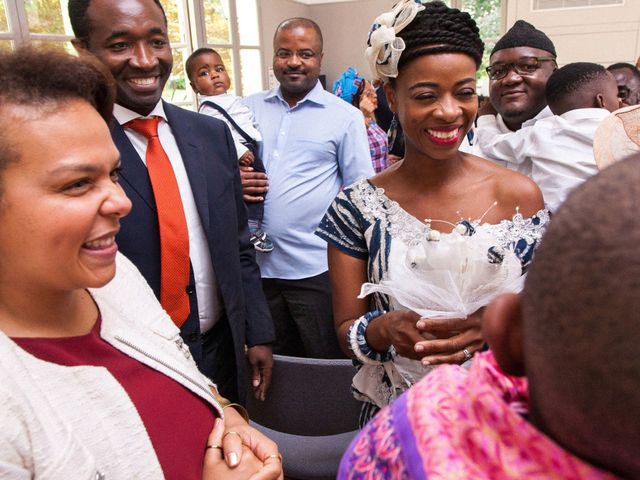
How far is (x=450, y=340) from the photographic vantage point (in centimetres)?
104

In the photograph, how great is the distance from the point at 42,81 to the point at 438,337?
916 mm

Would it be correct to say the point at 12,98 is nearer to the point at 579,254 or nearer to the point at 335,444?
the point at 579,254

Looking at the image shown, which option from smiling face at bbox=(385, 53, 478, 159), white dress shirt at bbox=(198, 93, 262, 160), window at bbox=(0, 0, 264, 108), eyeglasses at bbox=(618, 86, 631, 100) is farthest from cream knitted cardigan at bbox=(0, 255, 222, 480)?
window at bbox=(0, 0, 264, 108)

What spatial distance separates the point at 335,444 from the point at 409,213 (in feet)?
3.69

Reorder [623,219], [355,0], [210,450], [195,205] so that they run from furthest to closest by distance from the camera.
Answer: [355,0], [195,205], [210,450], [623,219]

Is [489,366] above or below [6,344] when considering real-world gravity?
above

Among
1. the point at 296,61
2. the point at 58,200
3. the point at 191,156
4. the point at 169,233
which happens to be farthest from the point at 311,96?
the point at 58,200

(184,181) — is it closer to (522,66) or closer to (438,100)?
(438,100)

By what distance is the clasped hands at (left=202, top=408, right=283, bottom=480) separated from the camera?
3.40 feet

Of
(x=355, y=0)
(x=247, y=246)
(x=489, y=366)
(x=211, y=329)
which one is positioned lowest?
(x=211, y=329)

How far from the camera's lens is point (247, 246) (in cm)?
185

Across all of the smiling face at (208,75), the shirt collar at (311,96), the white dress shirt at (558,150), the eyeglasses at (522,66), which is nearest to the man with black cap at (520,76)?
the eyeglasses at (522,66)

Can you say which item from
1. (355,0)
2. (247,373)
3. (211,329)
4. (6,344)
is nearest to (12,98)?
(6,344)

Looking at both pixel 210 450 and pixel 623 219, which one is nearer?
pixel 623 219
